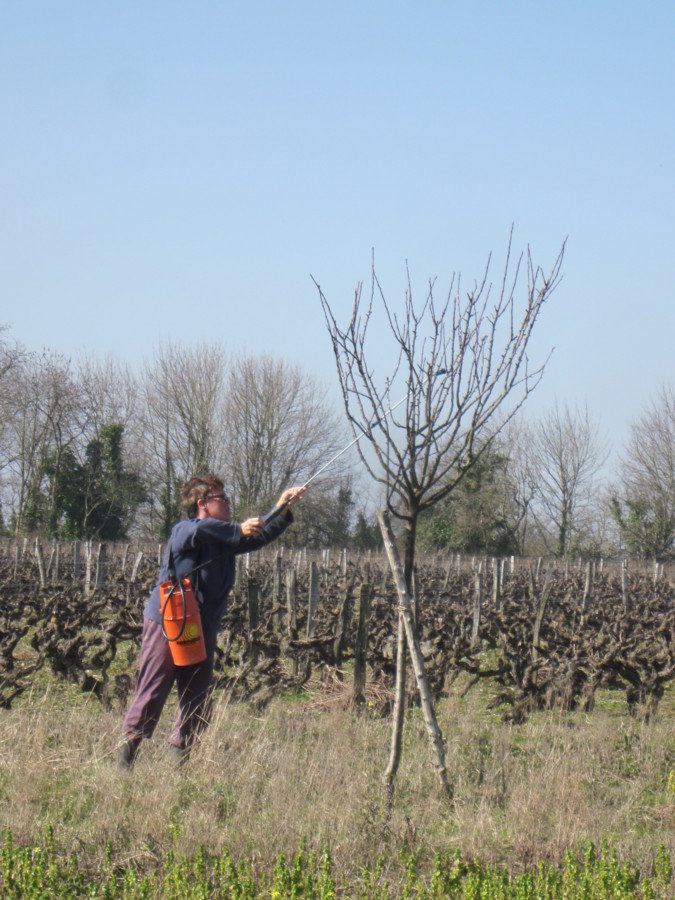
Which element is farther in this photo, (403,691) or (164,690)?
(164,690)

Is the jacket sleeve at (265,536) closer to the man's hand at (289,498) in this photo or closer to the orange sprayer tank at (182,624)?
the man's hand at (289,498)

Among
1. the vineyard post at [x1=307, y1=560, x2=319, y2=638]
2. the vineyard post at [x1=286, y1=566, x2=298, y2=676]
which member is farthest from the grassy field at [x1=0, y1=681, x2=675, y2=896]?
the vineyard post at [x1=307, y1=560, x2=319, y2=638]

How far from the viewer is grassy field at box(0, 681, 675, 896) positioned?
12.9ft

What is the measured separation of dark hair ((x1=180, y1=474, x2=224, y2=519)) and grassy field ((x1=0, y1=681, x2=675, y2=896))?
119 cm

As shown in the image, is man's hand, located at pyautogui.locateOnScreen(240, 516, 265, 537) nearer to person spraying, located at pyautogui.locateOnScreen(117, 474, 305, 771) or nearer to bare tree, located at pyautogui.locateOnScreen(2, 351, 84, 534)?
person spraying, located at pyautogui.locateOnScreen(117, 474, 305, 771)

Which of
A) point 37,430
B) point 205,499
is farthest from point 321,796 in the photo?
point 37,430

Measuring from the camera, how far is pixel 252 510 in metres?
43.7

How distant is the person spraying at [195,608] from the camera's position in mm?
4840

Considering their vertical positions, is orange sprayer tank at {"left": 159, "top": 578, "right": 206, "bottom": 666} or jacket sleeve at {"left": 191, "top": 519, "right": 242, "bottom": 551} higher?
jacket sleeve at {"left": 191, "top": 519, "right": 242, "bottom": 551}

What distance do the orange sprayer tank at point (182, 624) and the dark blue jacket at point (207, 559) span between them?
103 mm

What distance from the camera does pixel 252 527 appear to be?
478 cm

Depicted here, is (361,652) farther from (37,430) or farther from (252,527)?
(37,430)

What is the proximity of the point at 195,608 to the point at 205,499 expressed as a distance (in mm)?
621

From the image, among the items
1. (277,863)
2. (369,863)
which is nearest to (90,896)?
(277,863)
